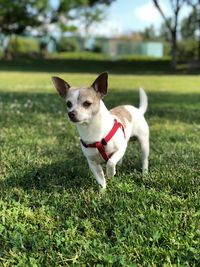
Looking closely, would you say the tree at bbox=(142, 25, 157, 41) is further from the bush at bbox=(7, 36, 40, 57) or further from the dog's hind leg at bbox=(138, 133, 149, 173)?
the dog's hind leg at bbox=(138, 133, 149, 173)

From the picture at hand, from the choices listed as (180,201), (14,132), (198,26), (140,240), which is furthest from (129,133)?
(198,26)

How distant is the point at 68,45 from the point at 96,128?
61.6m

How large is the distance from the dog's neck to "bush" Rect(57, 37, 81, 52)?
60021mm

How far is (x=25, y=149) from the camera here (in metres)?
6.11

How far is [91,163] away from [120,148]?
0.94ft

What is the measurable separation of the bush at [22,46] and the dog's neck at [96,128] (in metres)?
49.3

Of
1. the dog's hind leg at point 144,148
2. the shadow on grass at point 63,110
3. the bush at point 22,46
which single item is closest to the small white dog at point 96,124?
the dog's hind leg at point 144,148

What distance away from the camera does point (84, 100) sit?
4.00 metres

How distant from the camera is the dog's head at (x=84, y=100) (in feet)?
12.9

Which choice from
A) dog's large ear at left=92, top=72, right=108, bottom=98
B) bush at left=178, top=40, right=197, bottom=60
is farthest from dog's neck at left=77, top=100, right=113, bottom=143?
bush at left=178, top=40, right=197, bottom=60

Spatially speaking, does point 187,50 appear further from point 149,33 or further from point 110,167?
point 149,33

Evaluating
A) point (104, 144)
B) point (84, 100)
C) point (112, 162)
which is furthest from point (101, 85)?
point (112, 162)

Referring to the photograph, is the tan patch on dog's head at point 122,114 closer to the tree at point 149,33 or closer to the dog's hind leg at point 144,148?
the dog's hind leg at point 144,148

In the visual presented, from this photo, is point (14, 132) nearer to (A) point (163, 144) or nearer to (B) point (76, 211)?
(A) point (163, 144)
